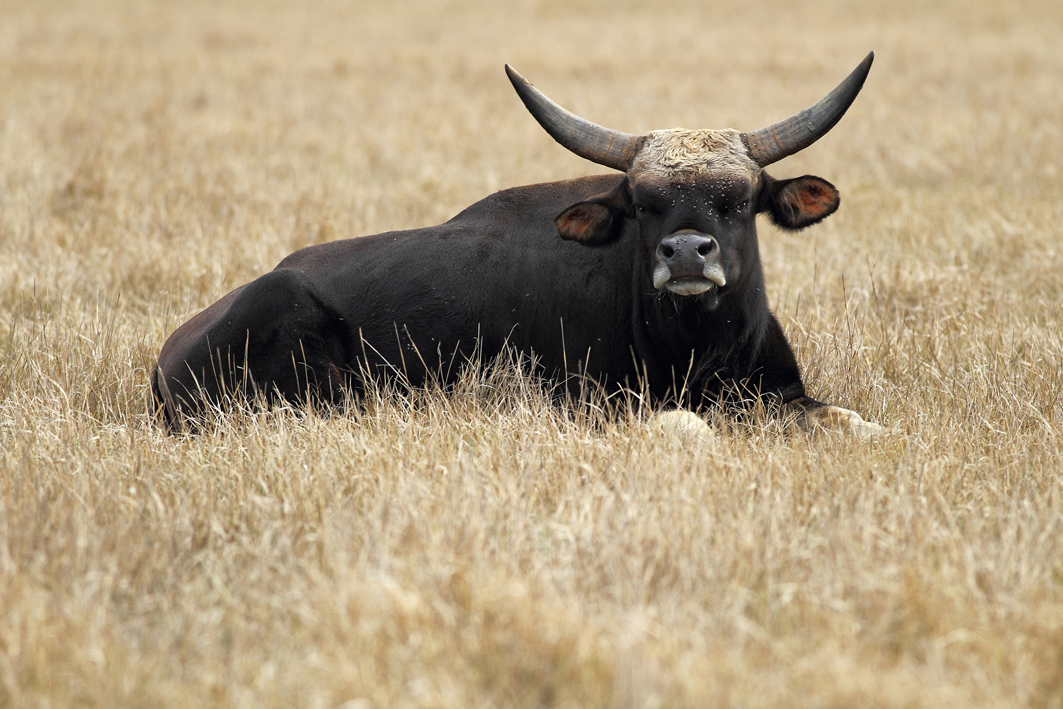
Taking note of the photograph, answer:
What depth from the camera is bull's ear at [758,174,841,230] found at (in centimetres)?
472

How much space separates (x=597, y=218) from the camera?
15.9 feet

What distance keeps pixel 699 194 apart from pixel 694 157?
0.22 meters

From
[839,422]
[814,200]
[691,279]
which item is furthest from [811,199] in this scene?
[839,422]

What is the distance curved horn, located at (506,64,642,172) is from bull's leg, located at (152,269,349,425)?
1432 millimetres

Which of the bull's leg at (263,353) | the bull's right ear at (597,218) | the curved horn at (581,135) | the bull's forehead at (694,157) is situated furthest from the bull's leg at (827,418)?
the bull's leg at (263,353)

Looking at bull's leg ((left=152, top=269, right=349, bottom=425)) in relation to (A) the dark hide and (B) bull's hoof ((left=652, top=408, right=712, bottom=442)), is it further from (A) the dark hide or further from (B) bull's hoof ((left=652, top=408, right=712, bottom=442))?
(B) bull's hoof ((left=652, top=408, right=712, bottom=442))

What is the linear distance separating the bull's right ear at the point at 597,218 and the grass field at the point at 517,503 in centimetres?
77

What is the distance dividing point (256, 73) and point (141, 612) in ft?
56.0

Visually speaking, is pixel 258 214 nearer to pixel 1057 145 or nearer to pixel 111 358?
pixel 111 358

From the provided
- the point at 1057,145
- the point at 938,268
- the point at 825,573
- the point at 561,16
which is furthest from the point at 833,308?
the point at 561,16

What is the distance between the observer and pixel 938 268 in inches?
276

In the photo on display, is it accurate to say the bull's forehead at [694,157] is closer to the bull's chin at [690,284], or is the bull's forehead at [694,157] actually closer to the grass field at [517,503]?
the bull's chin at [690,284]

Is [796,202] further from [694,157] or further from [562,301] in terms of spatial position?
[562,301]

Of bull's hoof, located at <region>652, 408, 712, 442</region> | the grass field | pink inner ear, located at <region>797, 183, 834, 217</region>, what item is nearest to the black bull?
pink inner ear, located at <region>797, 183, 834, 217</region>
